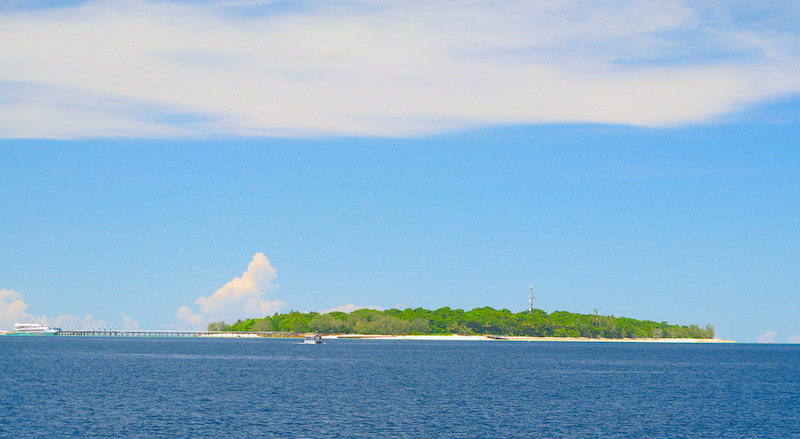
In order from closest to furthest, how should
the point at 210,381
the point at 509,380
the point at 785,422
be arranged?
the point at 785,422
the point at 210,381
the point at 509,380

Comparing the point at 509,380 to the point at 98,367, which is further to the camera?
the point at 98,367

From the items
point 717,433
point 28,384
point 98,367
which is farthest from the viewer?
point 98,367

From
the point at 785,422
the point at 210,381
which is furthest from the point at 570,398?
the point at 210,381

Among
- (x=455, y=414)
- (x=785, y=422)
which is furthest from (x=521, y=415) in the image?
(x=785, y=422)

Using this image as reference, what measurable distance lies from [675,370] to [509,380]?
59847mm

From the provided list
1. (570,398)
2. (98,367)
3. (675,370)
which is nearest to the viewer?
(570,398)

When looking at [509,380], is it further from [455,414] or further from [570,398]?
[455,414]

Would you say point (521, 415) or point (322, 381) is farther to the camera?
point (322, 381)

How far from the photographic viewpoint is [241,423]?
80.4 m

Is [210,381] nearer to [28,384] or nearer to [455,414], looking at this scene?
[28,384]

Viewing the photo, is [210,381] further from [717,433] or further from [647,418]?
[717,433]

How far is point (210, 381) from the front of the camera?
416 ft

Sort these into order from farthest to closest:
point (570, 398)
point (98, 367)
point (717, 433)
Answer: point (98, 367), point (570, 398), point (717, 433)

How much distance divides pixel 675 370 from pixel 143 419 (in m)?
130
